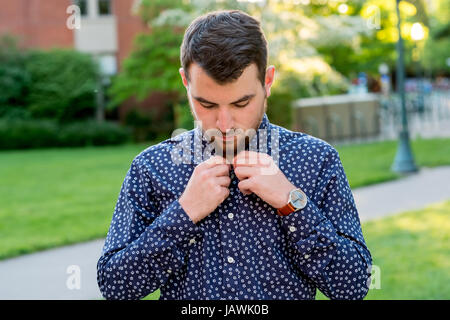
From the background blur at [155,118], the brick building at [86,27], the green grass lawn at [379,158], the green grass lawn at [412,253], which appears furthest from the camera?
the brick building at [86,27]

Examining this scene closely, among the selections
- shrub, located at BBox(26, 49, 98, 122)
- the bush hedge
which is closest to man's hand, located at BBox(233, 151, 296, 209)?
the bush hedge

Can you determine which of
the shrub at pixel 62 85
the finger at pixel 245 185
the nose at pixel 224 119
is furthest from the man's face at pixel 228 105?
the shrub at pixel 62 85

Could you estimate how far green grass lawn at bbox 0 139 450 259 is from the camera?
28.7 feet

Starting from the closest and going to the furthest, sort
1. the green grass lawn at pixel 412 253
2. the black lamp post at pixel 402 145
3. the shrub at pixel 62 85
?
the green grass lawn at pixel 412 253, the black lamp post at pixel 402 145, the shrub at pixel 62 85

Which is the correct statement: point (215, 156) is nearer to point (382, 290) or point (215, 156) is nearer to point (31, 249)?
point (382, 290)

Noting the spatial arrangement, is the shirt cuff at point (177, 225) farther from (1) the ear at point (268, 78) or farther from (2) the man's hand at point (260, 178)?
(1) the ear at point (268, 78)

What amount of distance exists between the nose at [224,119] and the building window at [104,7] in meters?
28.5

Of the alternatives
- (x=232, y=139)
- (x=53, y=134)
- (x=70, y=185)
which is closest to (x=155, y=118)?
(x=53, y=134)

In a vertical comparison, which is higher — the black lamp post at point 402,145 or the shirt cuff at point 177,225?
the shirt cuff at point 177,225

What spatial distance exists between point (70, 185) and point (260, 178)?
499 inches

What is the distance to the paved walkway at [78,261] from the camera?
601cm

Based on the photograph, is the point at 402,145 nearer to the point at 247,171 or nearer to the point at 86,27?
the point at 247,171

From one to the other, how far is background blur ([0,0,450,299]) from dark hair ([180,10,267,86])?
111cm

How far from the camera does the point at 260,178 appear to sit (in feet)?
6.02
